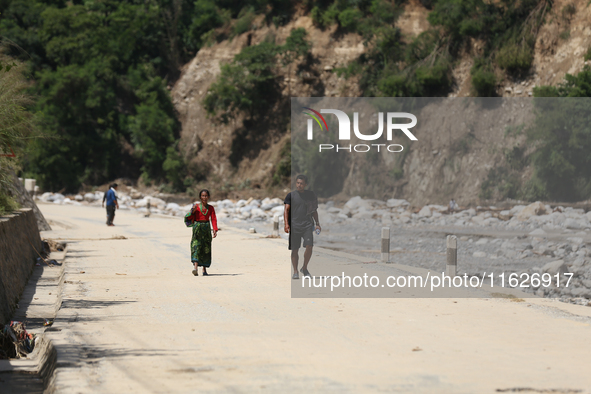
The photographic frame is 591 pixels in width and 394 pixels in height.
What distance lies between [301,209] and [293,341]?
14.2 ft

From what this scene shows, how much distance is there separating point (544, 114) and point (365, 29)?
57.5 feet

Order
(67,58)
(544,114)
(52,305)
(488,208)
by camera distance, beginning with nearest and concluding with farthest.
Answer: (52,305) < (488,208) < (544,114) < (67,58)

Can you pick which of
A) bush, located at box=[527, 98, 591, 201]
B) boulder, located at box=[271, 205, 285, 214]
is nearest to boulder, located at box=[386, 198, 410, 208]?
bush, located at box=[527, 98, 591, 201]

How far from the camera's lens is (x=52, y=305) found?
949 centimetres

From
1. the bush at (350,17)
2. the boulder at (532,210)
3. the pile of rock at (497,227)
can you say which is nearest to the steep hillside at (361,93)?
the pile of rock at (497,227)

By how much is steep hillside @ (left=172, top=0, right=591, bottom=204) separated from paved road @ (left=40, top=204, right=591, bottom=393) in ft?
55.1

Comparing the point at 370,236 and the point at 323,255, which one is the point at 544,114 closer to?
the point at 370,236

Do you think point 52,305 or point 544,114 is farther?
point 544,114

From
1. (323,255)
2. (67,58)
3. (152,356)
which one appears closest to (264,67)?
(67,58)

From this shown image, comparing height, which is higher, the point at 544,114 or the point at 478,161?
the point at 544,114

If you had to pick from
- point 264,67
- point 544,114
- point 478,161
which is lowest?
point 478,161

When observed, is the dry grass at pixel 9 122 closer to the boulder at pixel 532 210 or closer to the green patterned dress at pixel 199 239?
the green patterned dress at pixel 199 239

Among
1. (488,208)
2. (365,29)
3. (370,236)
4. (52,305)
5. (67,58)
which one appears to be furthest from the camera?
(67,58)

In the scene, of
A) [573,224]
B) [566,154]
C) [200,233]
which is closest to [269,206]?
[566,154]
